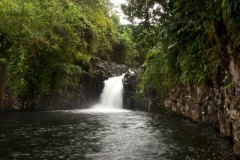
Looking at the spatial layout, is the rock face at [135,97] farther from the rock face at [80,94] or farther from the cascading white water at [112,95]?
the rock face at [80,94]

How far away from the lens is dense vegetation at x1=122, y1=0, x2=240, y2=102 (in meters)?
10.6

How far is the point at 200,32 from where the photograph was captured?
1336 cm

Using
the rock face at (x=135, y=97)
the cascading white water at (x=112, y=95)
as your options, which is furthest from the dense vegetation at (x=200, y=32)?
the cascading white water at (x=112, y=95)

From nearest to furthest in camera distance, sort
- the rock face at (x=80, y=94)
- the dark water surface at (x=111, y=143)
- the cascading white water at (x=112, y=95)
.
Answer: the dark water surface at (x=111, y=143) < the rock face at (x=80, y=94) < the cascading white water at (x=112, y=95)

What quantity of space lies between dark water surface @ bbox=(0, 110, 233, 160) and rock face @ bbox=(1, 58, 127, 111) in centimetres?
1211

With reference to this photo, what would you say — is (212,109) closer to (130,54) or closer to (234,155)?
(234,155)

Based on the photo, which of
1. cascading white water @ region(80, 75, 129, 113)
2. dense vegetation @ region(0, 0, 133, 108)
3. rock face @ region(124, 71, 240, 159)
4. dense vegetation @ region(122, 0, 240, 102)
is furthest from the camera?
cascading white water @ region(80, 75, 129, 113)

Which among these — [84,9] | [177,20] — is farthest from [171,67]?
[84,9]

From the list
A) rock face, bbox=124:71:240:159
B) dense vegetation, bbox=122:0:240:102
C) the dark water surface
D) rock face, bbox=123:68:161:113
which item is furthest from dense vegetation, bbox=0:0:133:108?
dense vegetation, bbox=122:0:240:102

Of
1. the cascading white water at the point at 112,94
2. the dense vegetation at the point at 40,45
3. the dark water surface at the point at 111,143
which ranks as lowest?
the dark water surface at the point at 111,143

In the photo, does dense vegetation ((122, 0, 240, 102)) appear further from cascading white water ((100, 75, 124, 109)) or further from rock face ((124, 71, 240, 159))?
cascading white water ((100, 75, 124, 109))

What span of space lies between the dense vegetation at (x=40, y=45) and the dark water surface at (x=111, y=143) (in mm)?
9690

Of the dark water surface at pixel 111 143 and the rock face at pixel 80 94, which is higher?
the rock face at pixel 80 94

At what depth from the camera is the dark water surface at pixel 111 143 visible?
38.5ft
